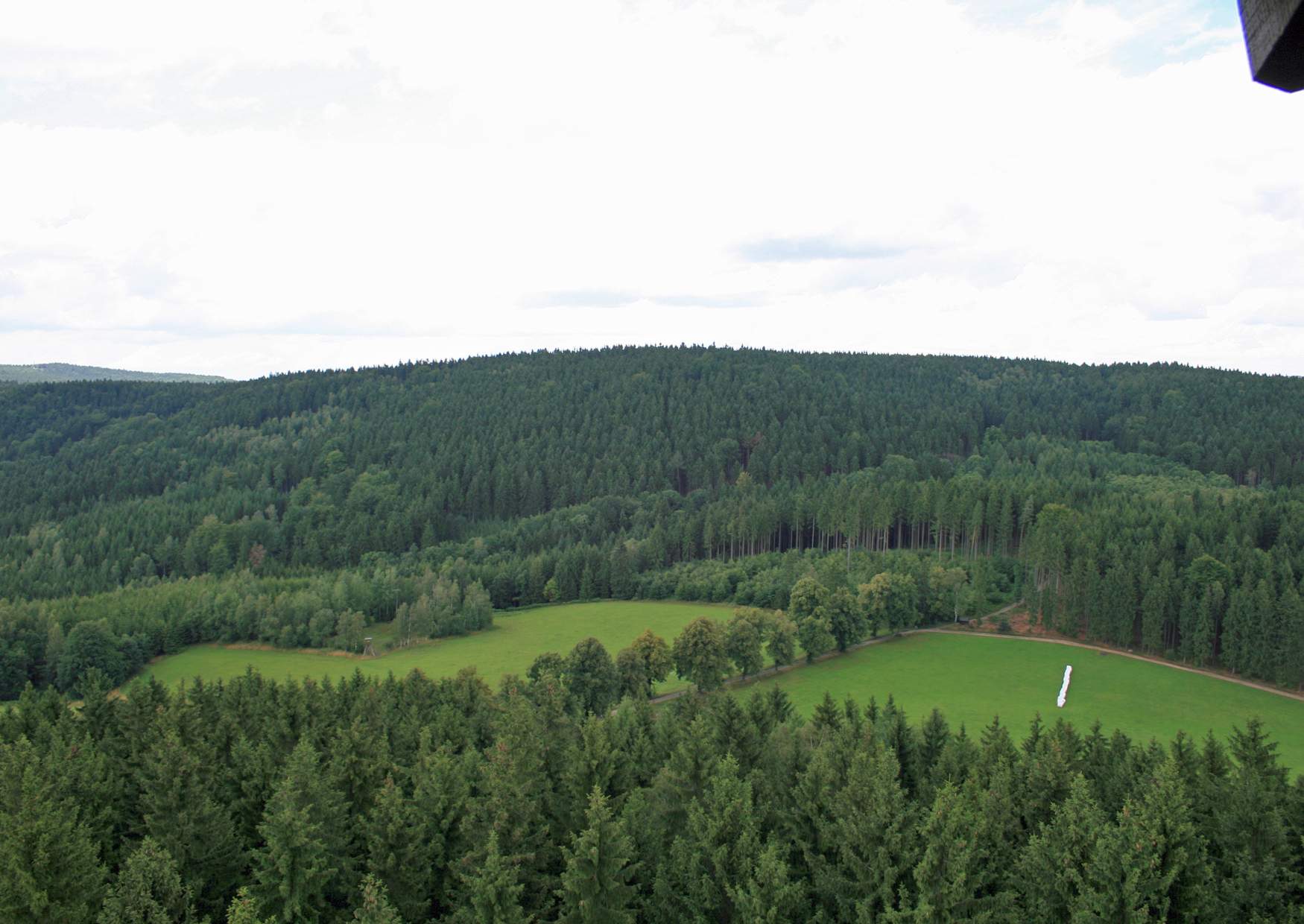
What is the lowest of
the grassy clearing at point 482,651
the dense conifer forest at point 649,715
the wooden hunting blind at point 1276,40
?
the grassy clearing at point 482,651

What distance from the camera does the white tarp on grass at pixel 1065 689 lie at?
76825 mm

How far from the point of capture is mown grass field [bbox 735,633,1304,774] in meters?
72.3

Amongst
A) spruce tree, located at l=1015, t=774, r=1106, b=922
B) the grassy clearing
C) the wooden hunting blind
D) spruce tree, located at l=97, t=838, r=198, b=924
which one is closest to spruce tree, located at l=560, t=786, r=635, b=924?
spruce tree, located at l=97, t=838, r=198, b=924

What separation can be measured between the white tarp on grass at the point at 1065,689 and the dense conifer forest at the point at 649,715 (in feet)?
38.6

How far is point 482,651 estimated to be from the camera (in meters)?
99.1

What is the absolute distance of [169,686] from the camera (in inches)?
3501

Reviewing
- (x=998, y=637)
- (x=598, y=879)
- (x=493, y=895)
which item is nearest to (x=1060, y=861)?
(x=598, y=879)

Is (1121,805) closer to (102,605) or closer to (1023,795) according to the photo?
(1023,795)

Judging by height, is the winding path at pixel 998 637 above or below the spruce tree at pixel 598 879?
below

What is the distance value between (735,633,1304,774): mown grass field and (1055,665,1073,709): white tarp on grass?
1.58 ft

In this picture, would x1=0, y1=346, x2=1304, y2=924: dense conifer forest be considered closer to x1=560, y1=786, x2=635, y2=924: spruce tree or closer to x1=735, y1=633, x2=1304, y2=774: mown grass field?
x1=560, y1=786, x2=635, y2=924: spruce tree

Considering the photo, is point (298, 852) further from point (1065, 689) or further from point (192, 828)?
point (1065, 689)

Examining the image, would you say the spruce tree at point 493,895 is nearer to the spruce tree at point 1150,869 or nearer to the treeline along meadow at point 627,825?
the treeline along meadow at point 627,825

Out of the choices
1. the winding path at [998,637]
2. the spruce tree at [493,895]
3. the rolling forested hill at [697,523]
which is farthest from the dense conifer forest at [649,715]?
the winding path at [998,637]
